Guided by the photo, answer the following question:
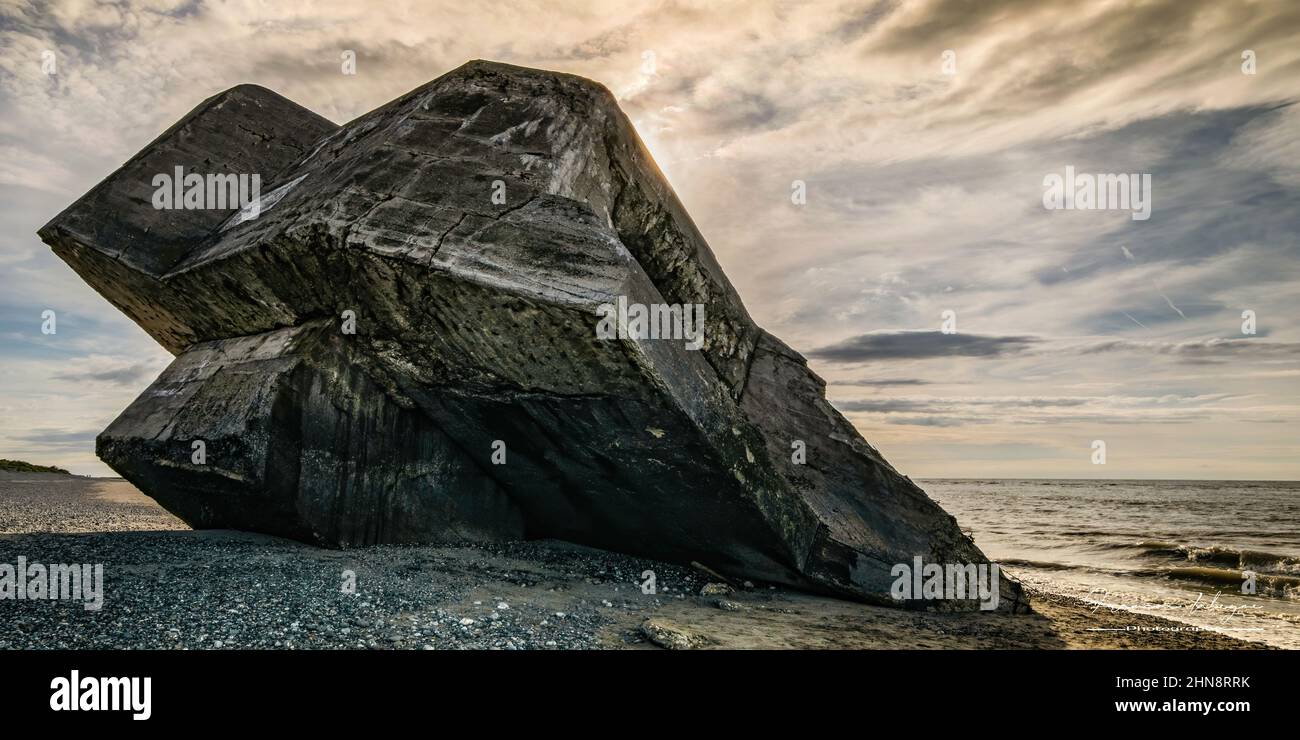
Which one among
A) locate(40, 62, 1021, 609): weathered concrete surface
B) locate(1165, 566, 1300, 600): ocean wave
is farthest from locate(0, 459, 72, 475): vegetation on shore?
locate(1165, 566, 1300, 600): ocean wave

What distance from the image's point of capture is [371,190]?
657 centimetres

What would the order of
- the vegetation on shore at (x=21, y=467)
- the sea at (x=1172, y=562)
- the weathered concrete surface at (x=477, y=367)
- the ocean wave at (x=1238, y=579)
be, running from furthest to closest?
the vegetation on shore at (x=21, y=467)
the ocean wave at (x=1238, y=579)
the sea at (x=1172, y=562)
the weathered concrete surface at (x=477, y=367)

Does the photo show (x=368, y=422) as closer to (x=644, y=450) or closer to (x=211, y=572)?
(x=211, y=572)

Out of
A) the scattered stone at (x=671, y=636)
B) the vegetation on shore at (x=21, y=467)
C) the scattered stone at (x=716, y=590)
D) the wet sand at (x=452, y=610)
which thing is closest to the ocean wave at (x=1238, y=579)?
the wet sand at (x=452, y=610)

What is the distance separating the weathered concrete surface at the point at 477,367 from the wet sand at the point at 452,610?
0.45m

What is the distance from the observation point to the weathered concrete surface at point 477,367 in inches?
239

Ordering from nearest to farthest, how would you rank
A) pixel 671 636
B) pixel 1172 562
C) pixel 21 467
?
pixel 671 636, pixel 1172 562, pixel 21 467

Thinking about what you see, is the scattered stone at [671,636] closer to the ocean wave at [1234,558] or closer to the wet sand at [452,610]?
the wet sand at [452,610]

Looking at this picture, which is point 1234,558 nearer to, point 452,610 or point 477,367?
point 477,367

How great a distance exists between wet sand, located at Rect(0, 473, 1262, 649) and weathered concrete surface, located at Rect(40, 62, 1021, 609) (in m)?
0.45

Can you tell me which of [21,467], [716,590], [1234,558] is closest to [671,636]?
[716,590]

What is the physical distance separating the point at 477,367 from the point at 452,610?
2.05 metres

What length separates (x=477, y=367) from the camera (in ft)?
21.0
